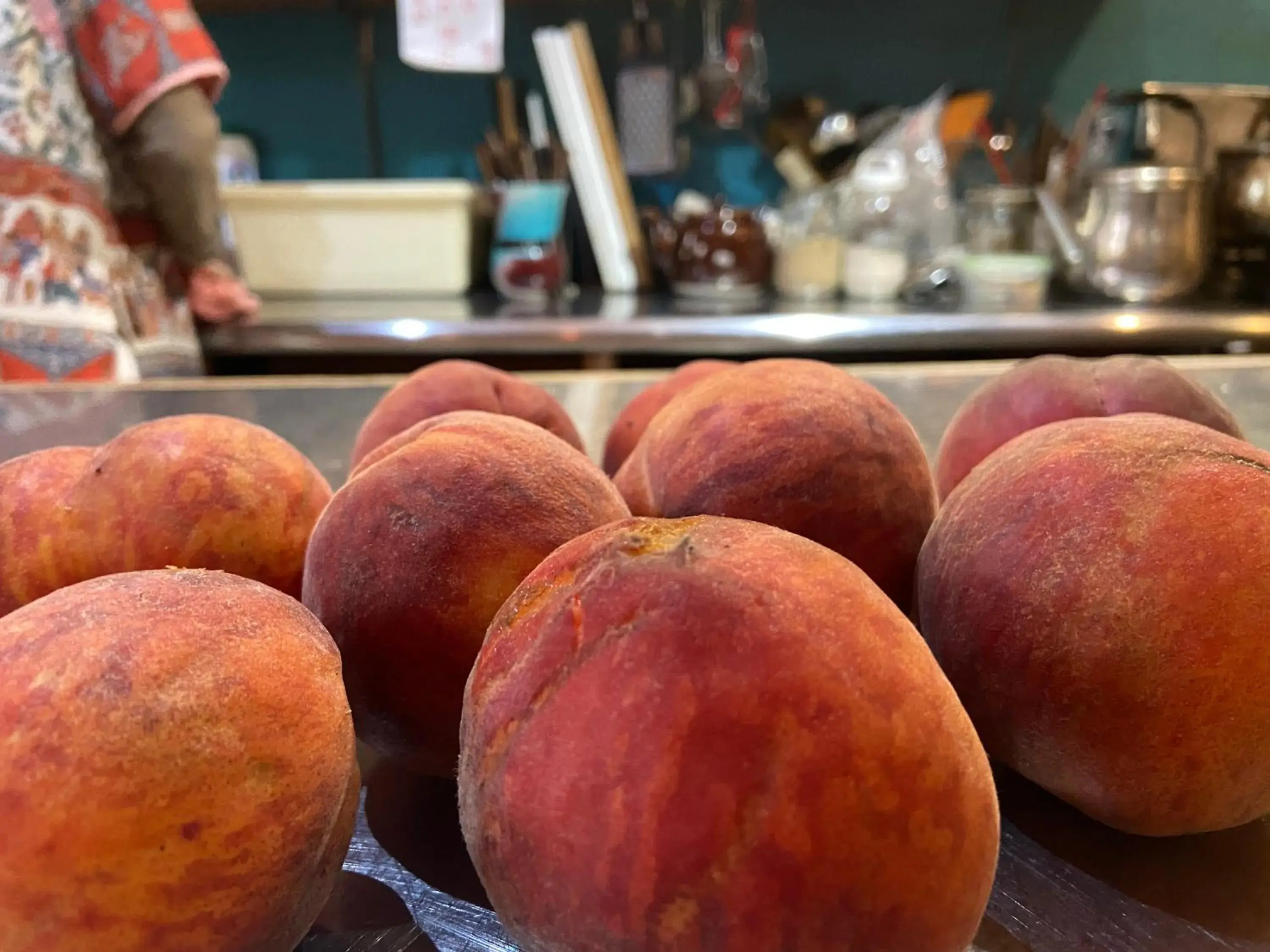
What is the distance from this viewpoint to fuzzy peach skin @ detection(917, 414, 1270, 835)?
0.99 ft

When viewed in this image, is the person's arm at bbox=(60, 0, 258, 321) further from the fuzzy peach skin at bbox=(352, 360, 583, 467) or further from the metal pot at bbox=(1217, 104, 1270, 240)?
the metal pot at bbox=(1217, 104, 1270, 240)

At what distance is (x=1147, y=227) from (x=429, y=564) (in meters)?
1.83

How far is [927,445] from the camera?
84 centimetres

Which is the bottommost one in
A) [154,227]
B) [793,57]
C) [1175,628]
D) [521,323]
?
[521,323]

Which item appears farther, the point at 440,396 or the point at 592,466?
the point at 440,396

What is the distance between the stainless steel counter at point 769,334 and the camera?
164 cm

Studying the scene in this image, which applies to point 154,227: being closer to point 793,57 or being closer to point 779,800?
point 793,57

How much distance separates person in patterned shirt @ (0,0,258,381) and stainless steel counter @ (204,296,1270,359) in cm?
27

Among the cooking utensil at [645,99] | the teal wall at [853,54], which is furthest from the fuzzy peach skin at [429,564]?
the teal wall at [853,54]

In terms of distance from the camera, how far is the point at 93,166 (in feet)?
4.57

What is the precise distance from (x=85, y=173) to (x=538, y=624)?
144 centimetres

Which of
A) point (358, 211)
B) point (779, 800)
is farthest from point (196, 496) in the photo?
point (358, 211)

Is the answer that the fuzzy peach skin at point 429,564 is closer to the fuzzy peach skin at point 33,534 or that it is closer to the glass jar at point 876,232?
the fuzzy peach skin at point 33,534

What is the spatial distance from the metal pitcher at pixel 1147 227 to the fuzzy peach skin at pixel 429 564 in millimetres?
1750
